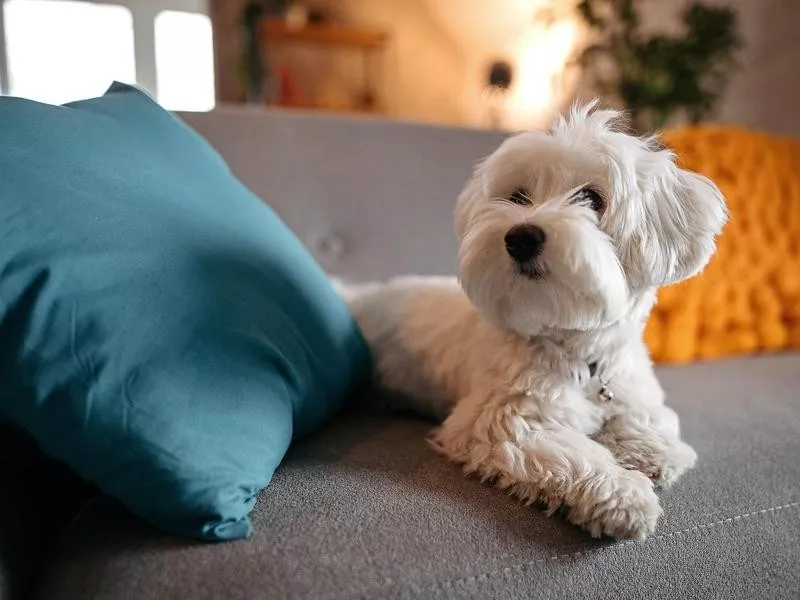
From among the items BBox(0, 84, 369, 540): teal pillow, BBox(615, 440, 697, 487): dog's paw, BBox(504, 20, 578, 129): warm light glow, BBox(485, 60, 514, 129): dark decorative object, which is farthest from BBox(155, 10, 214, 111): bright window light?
BBox(615, 440, 697, 487): dog's paw

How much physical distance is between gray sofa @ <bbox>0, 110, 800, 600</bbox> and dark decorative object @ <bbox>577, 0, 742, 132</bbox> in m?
1.76

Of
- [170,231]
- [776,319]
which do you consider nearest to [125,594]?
[170,231]

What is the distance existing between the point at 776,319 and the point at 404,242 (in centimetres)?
119

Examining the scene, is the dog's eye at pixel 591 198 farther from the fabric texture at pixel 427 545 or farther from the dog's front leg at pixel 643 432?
the fabric texture at pixel 427 545

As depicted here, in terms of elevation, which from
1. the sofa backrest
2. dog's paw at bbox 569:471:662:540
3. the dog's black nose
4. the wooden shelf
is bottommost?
dog's paw at bbox 569:471:662:540

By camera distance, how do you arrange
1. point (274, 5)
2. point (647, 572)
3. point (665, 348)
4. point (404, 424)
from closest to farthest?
1. point (647, 572)
2. point (404, 424)
3. point (665, 348)
4. point (274, 5)

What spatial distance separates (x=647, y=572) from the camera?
0.88 m

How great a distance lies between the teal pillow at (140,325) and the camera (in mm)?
767

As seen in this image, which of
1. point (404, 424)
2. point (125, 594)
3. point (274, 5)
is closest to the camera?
point (125, 594)

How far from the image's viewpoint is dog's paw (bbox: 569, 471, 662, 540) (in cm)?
87

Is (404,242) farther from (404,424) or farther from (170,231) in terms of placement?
(170,231)

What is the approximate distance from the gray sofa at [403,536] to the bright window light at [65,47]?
3.18 metres

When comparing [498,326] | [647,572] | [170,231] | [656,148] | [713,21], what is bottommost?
[647,572]

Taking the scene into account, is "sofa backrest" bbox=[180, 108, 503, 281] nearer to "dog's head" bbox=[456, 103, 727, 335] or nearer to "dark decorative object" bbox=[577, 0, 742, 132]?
"dog's head" bbox=[456, 103, 727, 335]
